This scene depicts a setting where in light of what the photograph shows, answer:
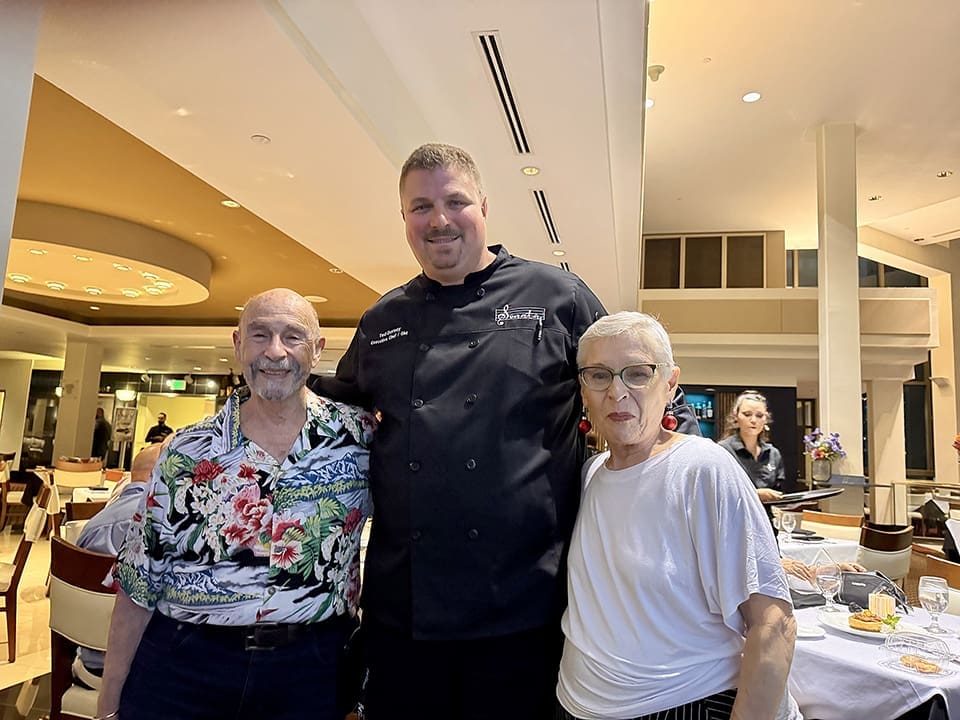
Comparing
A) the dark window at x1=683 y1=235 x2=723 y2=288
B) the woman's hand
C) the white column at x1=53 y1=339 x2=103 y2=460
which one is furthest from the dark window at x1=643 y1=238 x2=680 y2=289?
the white column at x1=53 y1=339 x2=103 y2=460

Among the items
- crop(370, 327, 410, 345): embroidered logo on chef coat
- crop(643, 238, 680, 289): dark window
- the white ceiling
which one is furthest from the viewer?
crop(643, 238, 680, 289): dark window

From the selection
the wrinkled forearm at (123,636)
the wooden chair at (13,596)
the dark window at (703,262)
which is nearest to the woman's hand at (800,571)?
the wrinkled forearm at (123,636)

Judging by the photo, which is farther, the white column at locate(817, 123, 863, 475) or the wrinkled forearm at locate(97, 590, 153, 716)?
the white column at locate(817, 123, 863, 475)

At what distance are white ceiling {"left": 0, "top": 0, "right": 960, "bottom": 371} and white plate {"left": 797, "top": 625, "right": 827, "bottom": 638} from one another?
2.91 m

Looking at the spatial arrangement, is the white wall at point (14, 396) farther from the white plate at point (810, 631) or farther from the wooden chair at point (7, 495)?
the white plate at point (810, 631)

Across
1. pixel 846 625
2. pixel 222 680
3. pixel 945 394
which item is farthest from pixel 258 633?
pixel 945 394

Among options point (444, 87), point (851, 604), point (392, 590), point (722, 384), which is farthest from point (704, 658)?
point (722, 384)

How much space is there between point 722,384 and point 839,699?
11158 mm

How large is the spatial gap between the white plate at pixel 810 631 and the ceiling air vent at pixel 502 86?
10.5 ft

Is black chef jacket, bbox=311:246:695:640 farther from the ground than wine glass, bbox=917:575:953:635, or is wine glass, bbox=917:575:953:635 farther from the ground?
black chef jacket, bbox=311:246:695:640

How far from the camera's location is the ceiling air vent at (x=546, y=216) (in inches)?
238

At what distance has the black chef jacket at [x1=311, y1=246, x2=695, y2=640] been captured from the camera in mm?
1461

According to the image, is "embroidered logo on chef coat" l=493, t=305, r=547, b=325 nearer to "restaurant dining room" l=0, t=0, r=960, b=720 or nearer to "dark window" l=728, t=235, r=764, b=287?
"restaurant dining room" l=0, t=0, r=960, b=720

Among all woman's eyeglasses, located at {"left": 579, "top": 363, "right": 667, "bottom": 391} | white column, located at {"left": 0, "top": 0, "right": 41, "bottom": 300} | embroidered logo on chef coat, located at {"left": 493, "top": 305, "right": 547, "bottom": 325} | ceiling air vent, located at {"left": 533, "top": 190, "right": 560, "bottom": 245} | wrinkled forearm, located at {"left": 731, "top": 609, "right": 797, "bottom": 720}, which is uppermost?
ceiling air vent, located at {"left": 533, "top": 190, "right": 560, "bottom": 245}
